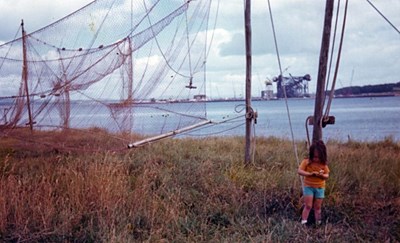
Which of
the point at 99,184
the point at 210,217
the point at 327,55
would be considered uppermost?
the point at 327,55

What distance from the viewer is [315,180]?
5.03m

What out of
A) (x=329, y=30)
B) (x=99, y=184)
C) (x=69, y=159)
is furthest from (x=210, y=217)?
(x=69, y=159)

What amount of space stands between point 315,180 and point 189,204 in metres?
1.58

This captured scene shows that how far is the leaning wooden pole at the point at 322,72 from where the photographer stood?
540 cm

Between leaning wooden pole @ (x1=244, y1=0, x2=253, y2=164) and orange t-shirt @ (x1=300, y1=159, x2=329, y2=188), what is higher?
leaning wooden pole @ (x1=244, y1=0, x2=253, y2=164)

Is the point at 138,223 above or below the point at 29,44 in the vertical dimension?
below

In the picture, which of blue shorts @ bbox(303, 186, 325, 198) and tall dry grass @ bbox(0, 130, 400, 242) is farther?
blue shorts @ bbox(303, 186, 325, 198)

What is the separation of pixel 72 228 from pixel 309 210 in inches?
102

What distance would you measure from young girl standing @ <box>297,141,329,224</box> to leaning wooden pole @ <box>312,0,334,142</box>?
0.44 metres

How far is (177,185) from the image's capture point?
6.41 m

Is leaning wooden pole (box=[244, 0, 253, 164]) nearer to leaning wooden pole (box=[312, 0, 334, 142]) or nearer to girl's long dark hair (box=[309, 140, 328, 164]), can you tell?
leaning wooden pole (box=[312, 0, 334, 142])

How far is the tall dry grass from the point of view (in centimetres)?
478

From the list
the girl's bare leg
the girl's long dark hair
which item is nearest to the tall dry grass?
the girl's bare leg

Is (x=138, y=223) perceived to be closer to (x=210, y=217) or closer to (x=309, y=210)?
(x=210, y=217)
